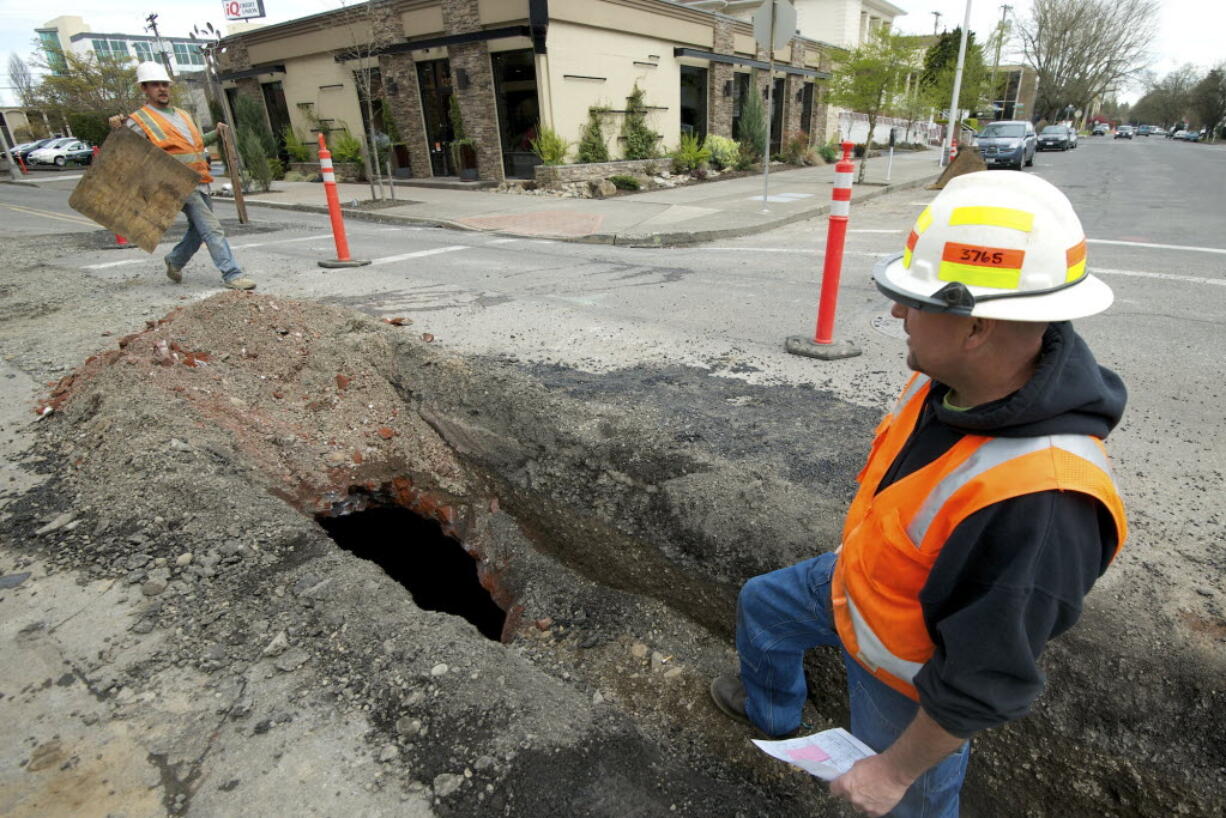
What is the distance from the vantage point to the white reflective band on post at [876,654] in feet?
4.25

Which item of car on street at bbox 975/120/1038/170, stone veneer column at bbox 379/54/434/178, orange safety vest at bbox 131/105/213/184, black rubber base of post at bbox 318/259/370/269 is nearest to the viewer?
orange safety vest at bbox 131/105/213/184

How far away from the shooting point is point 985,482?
3.53 feet

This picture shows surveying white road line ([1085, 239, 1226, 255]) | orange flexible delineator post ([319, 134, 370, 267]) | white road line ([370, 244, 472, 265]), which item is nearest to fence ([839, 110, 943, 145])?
white road line ([1085, 239, 1226, 255])

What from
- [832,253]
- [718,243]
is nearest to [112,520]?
[832,253]

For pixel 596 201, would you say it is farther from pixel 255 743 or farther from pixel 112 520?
pixel 255 743

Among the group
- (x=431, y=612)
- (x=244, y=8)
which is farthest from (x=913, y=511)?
(x=244, y=8)

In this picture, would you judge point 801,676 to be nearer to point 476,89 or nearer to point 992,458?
point 992,458

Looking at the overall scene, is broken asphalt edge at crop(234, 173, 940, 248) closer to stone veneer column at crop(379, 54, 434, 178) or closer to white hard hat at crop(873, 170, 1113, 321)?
stone veneer column at crop(379, 54, 434, 178)

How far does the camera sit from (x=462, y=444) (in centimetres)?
407

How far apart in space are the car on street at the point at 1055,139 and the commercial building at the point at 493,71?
21087mm

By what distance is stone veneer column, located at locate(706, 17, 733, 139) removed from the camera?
21.3 meters

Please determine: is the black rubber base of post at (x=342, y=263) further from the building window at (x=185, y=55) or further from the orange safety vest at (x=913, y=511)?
the building window at (x=185, y=55)

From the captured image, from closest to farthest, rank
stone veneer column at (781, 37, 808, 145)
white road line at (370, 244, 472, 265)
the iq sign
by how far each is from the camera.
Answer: white road line at (370, 244, 472, 265) → the iq sign → stone veneer column at (781, 37, 808, 145)

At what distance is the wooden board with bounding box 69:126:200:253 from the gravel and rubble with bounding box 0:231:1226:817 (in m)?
3.07
